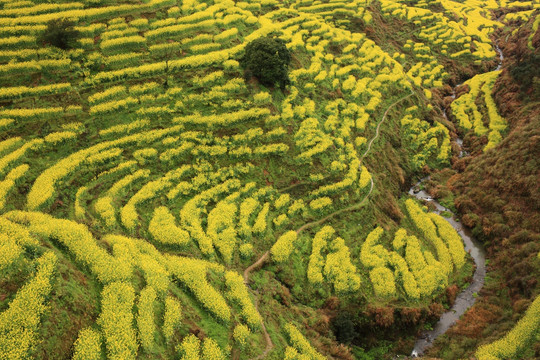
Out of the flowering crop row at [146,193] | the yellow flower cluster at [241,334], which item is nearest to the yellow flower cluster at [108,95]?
the flowering crop row at [146,193]

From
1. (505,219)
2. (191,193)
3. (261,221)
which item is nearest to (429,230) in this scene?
(505,219)

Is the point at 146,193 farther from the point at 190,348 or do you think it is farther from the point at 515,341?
the point at 515,341

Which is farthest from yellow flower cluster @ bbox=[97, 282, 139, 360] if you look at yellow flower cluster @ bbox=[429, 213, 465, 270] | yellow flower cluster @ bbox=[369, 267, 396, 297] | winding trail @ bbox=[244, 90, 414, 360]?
yellow flower cluster @ bbox=[429, 213, 465, 270]

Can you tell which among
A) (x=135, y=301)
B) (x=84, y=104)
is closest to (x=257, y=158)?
(x=84, y=104)

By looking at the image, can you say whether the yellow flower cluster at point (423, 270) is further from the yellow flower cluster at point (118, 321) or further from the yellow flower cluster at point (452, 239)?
the yellow flower cluster at point (118, 321)

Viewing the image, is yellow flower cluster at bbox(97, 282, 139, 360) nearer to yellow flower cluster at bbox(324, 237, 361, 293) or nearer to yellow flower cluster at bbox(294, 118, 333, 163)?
yellow flower cluster at bbox(324, 237, 361, 293)

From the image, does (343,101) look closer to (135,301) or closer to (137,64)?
(137,64)
